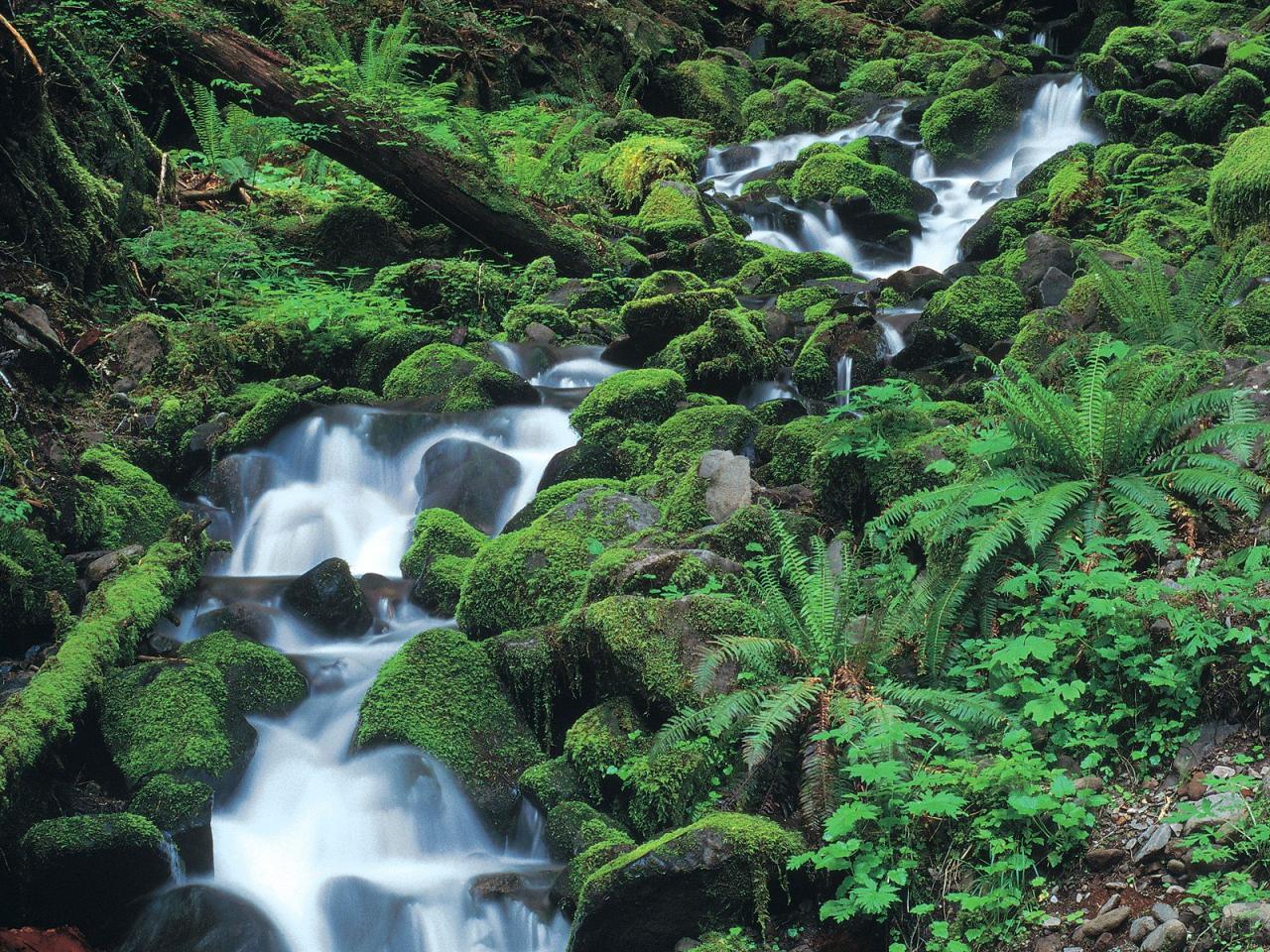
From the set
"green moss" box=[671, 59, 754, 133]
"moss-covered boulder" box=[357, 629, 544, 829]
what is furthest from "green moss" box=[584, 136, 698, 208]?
"moss-covered boulder" box=[357, 629, 544, 829]

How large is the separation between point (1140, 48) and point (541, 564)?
1247cm

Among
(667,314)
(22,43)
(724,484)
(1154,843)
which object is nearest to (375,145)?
(22,43)

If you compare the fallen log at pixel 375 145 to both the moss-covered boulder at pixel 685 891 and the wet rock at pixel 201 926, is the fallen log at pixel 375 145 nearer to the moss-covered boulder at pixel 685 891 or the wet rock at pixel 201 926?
the wet rock at pixel 201 926

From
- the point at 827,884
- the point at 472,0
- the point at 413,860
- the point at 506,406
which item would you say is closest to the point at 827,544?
the point at 827,884

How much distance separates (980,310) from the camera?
8602mm

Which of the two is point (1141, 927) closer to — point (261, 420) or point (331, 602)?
point (331, 602)

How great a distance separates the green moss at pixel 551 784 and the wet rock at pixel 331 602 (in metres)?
1.78

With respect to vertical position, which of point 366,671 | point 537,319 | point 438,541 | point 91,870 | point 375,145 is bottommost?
point 91,870

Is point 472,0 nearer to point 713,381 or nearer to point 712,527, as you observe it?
point 713,381

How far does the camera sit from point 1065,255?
371 inches

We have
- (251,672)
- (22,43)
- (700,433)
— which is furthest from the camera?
(22,43)

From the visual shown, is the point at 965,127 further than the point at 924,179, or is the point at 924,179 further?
the point at 965,127

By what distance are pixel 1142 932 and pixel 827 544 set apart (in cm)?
271

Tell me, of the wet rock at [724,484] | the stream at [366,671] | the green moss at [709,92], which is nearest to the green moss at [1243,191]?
the stream at [366,671]
